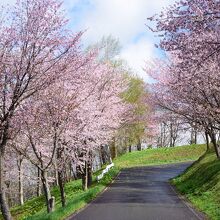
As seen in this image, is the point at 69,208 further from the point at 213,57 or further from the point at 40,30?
the point at 213,57

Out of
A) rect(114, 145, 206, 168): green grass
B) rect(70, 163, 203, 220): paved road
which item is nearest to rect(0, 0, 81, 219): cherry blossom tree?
rect(70, 163, 203, 220): paved road

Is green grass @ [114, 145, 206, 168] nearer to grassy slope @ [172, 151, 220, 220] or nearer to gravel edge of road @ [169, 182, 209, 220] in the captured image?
grassy slope @ [172, 151, 220, 220]

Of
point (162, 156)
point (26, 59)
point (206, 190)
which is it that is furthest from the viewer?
point (162, 156)

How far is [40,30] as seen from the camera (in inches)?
475

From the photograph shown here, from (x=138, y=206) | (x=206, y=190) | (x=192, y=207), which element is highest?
(x=206, y=190)

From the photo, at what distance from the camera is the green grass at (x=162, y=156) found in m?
49.1

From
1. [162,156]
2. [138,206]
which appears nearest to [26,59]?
[138,206]

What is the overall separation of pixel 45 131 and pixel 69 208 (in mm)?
3139

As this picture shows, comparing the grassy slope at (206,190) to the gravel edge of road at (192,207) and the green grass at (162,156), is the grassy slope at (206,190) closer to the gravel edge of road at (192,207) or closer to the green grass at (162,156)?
the gravel edge of road at (192,207)

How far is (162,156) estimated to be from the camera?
5169cm

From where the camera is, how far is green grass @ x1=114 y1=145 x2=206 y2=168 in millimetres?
49125

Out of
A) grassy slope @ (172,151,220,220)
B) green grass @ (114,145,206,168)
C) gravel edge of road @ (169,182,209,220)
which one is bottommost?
gravel edge of road @ (169,182,209,220)

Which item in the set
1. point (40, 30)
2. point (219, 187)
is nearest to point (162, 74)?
point (219, 187)

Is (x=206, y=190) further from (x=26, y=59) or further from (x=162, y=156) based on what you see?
(x=162, y=156)
